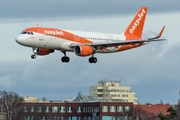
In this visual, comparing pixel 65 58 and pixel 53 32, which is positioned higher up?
pixel 53 32

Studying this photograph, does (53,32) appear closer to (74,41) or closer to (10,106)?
(74,41)

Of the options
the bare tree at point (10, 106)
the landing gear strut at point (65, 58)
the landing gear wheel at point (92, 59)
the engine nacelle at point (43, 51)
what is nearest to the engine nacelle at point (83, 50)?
the engine nacelle at point (43, 51)

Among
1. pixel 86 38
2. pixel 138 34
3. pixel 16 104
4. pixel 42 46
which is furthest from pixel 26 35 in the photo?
pixel 16 104

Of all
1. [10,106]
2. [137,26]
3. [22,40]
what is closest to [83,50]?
[22,40]

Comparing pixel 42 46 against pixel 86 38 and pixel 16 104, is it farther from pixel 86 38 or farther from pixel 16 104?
pixel 16 104

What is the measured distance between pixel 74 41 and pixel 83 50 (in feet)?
8.67

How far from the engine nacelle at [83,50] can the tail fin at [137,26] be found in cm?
1615

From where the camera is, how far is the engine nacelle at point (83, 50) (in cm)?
13250

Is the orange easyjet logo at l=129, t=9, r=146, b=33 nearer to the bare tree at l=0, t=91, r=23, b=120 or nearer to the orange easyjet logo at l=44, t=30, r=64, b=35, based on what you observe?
the orange easyjet logo at l=44, t=30, r=64, b=35

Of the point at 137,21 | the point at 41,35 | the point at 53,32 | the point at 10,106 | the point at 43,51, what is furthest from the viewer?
the point at 10,106

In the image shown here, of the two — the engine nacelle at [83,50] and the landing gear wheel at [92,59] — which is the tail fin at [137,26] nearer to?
the landing gear wheel at [92,59]

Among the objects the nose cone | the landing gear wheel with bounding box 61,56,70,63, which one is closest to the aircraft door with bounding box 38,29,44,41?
the nose cone

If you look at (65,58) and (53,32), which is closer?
(53,32)

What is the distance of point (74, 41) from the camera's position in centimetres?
13438
